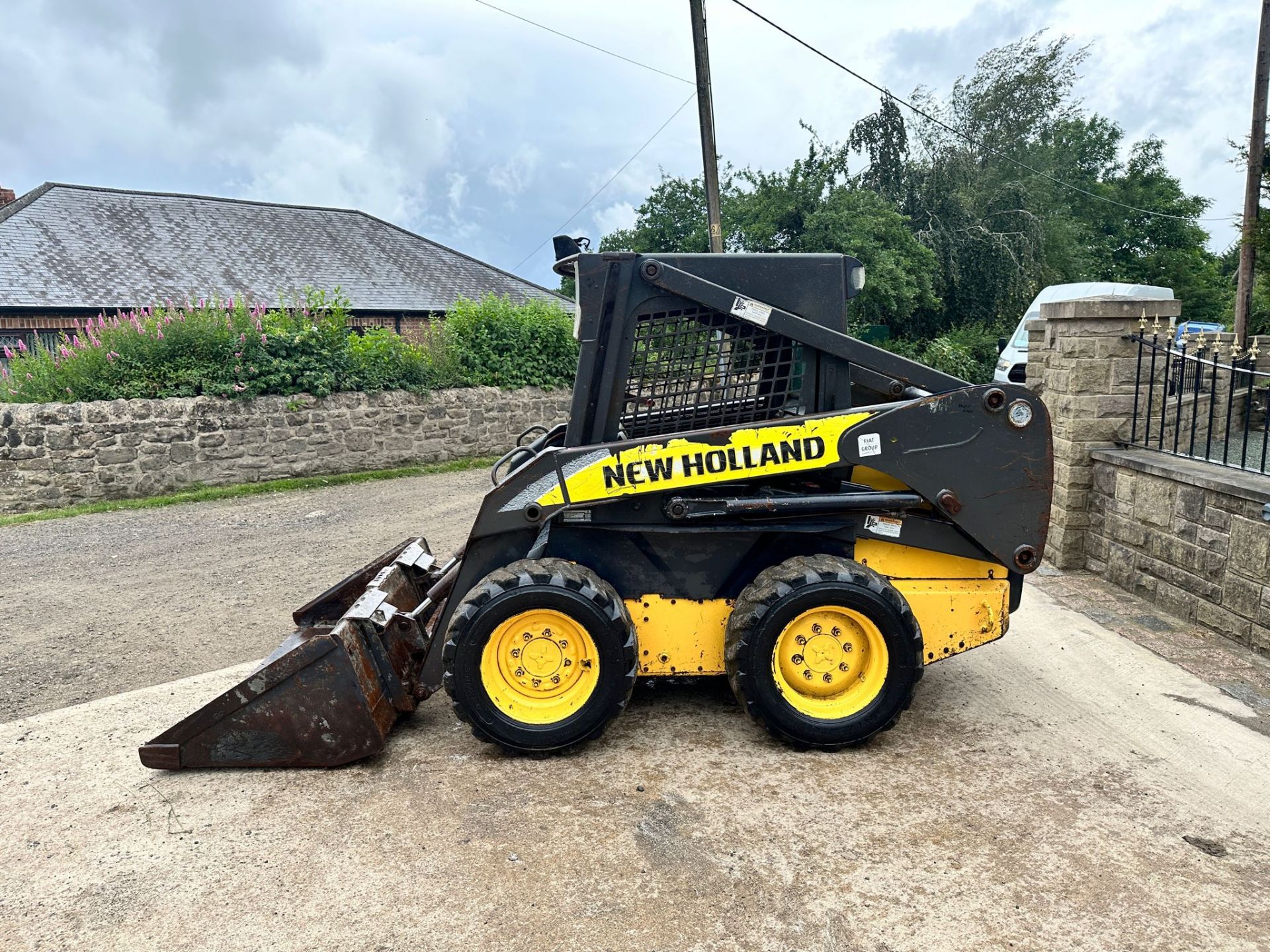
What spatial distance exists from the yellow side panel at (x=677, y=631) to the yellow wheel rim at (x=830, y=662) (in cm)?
34

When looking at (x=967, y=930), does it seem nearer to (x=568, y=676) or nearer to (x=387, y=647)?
(x=568, y=676)

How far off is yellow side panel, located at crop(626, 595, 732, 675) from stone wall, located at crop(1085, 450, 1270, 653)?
3.10m

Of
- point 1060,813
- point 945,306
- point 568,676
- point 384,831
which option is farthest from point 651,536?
point 945,306

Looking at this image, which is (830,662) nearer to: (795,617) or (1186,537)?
(795,617)

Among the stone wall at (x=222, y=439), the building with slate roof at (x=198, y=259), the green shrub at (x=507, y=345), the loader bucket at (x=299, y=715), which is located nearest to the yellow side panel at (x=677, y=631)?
the loader bucket at (x=299, y=715)

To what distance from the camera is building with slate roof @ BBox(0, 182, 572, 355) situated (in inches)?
734

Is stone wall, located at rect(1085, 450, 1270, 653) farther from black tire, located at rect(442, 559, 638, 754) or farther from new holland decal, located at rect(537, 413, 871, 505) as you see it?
black tire, located at rect(442, 559, 638, 754)

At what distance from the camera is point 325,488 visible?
11070mm

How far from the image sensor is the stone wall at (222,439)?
9930mm

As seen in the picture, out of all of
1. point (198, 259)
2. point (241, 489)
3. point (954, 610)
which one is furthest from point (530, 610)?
point (198, 259)

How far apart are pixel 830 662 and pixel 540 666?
122 centimetres

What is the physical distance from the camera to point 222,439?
427 inches

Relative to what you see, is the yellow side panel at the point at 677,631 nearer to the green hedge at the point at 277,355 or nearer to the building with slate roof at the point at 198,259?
the green hedge at the point at 277,355

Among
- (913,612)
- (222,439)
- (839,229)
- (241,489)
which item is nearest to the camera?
(913,612)
